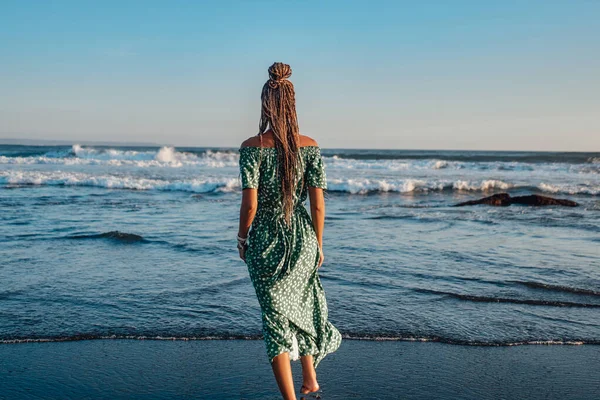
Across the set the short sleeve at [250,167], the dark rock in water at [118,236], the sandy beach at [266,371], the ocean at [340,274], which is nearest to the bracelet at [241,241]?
the short sleeve at [250,167]

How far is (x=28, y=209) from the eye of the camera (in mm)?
13102

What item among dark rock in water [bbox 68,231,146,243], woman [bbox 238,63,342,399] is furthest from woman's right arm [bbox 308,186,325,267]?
dark rock in water [bbox 68,231,146,243]

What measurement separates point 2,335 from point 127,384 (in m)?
1.54

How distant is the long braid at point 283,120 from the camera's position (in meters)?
3.21

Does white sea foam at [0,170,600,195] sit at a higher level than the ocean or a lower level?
higher

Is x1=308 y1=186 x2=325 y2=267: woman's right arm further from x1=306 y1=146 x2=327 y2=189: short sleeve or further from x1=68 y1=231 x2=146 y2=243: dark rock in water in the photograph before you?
x1=68 y1=231 x2=146 y2=243: dark rock in water

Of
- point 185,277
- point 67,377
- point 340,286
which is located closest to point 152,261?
point 185,277

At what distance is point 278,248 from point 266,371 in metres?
1.22

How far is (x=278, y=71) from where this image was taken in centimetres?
320

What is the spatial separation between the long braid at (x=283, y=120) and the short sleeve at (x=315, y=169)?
95mm

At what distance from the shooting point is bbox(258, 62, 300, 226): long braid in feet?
10.5

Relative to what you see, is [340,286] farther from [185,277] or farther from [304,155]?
[304,155]

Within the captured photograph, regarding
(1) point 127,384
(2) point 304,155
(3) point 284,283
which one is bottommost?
(1) point 127,384

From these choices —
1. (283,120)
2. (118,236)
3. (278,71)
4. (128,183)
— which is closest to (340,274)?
Result: (283,120)
